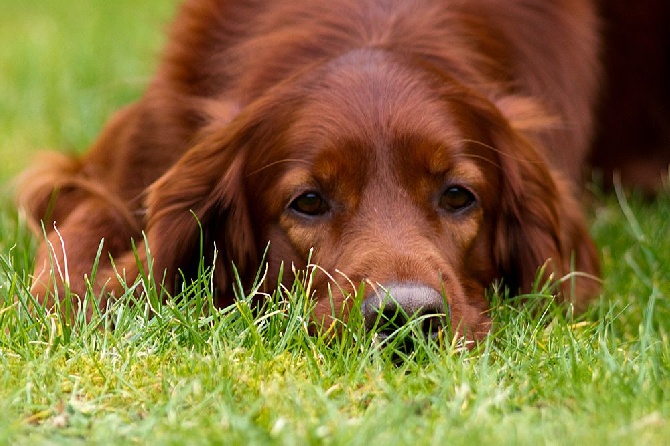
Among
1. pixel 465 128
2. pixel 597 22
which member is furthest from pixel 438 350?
pixel 597 22

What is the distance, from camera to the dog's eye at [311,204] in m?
3.22

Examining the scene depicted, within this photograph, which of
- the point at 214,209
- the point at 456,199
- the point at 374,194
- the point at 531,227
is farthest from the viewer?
the point at 531,227

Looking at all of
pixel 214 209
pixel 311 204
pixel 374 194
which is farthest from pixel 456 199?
pixel 214 209

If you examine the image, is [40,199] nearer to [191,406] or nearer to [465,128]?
[465,128]

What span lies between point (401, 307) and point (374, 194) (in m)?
0.46

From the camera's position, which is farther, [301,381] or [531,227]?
[531,227]

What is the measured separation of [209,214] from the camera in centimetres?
350

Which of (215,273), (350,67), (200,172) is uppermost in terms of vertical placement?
(350,67)

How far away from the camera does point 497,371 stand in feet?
8.66

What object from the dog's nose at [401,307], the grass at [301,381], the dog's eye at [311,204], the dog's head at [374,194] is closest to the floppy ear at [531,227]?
the dog's head at [374,194]

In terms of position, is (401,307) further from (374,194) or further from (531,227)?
(531,227)

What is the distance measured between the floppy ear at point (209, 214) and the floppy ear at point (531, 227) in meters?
0.76

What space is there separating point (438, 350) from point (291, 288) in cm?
52

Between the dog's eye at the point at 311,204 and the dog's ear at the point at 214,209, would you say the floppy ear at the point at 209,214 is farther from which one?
the dog's eye at the point at 311,204
